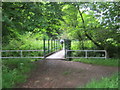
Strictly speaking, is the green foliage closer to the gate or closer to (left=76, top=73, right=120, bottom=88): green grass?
(left=76, top=73, right=120, bottom=88): green grass

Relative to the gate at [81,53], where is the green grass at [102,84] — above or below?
below

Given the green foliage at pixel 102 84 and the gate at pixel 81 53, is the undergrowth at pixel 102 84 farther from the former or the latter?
the gate at pixel 81 53

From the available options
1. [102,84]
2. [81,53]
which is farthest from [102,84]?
[81,53]

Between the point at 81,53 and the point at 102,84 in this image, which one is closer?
the point at 102,84

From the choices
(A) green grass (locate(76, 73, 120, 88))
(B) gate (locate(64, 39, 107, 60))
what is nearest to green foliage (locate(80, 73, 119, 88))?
(A) green grass (locate(76, 73, 120, 88))

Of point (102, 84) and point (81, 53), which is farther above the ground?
point (81, 53)

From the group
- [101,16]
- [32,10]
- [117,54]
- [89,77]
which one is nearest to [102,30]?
[101,16]

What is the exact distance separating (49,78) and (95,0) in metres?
3.50

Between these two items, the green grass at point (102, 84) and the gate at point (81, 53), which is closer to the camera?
the green grass at point (102, 84)

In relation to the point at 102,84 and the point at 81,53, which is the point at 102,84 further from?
the point at 81,53

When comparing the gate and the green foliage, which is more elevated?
the gate

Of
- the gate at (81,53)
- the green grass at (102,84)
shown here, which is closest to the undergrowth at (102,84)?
the green grass at (102,84)

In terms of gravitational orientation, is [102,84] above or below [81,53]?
below

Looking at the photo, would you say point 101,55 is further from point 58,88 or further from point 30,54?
point 58,88
